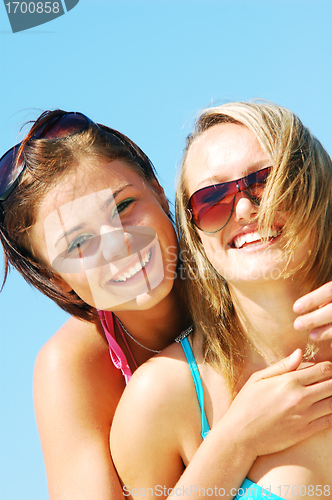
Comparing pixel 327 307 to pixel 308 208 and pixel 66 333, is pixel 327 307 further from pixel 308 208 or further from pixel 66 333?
pixel 66 333

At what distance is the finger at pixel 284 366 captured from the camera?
8.80 feet

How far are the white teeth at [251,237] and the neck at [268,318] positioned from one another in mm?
204

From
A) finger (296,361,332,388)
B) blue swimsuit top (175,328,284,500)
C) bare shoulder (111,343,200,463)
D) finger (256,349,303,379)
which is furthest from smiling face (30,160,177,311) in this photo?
finger (296,361,332,388)

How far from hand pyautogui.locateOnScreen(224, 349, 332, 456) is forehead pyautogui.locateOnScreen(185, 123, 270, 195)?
949 mm

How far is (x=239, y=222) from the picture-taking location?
270 centimetres

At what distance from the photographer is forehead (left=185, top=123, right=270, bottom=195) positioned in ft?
8.77

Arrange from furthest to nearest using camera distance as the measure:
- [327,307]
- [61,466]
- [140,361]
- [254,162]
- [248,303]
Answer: [140,361]
[61,466]
[248,303]
[254,162]
[327,307]

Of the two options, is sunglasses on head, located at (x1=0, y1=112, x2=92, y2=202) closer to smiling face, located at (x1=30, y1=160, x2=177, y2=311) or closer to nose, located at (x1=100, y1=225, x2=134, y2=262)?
smiling face, located at (x1=30, y1=160, x2=177, y2=311)

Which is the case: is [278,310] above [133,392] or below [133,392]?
above

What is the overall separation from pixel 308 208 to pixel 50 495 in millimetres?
2388

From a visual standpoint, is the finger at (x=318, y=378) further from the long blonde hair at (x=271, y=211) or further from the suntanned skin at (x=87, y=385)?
the suntanned skin at (x=87, y=385)

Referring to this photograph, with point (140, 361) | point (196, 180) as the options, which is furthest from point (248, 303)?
point (140, 361)

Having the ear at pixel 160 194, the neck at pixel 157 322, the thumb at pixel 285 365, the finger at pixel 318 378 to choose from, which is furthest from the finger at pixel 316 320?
the ear at pixel 160 194

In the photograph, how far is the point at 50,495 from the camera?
134 inches
